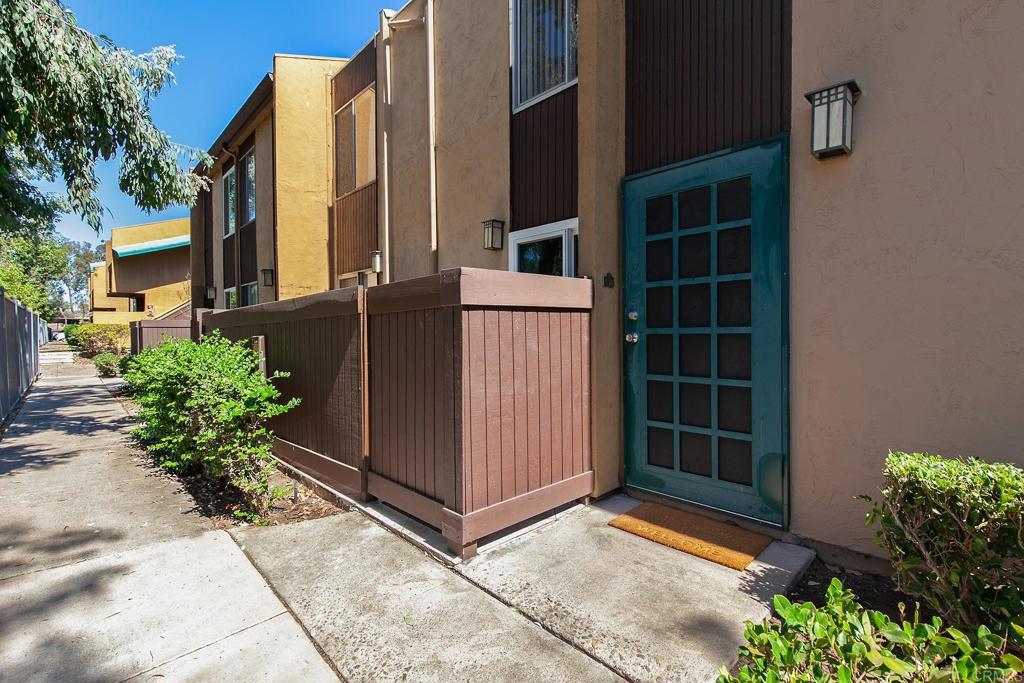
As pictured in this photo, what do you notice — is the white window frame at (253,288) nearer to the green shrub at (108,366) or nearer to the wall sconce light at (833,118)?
the green shrub at (108,366)

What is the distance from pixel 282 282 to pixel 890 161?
859cm

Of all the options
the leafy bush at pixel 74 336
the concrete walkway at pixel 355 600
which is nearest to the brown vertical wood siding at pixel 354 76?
the concrete walkway at pixel 355 600

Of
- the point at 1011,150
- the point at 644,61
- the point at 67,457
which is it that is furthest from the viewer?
the point at 67,457

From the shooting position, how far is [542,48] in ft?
15.9

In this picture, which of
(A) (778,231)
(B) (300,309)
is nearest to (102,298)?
(B) (300,309)

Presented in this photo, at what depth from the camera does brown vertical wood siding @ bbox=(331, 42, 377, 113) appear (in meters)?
7.54

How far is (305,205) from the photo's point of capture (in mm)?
8719

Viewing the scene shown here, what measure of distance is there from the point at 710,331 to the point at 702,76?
1.88m

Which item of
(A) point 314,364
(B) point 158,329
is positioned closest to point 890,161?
(A) point 314,364

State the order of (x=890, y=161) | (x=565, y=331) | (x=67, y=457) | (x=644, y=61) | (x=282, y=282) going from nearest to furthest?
(x=890, y=161) → (x=565, y=331) → (x=644, y=61) → (x=67, y=457) → (x=282, y=282)

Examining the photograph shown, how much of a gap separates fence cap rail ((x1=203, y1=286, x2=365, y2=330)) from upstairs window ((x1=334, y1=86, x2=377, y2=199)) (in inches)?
116

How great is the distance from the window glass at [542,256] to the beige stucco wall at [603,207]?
0.80m

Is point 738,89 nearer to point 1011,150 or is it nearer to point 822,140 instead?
point 822,140

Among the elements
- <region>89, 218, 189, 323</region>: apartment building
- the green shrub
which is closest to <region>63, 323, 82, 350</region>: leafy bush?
<region>89, 218, 189, 323</region>: apartment building
